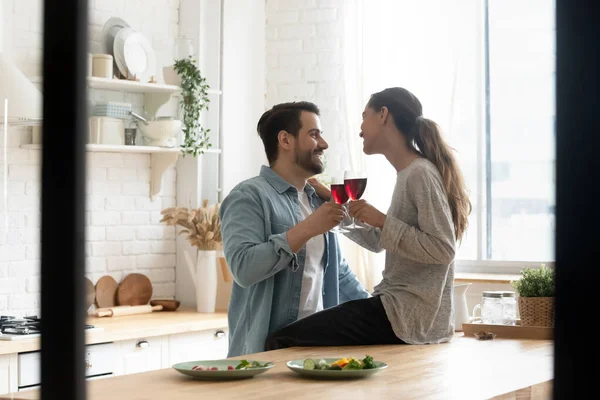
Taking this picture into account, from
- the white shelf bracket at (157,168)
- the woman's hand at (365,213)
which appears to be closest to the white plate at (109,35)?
the white shelf bracket at (157,168)

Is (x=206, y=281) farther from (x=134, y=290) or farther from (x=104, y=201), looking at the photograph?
(x=104, y=201)

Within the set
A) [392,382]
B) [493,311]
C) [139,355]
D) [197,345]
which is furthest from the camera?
[197,345]

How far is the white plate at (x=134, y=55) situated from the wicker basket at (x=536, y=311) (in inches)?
102

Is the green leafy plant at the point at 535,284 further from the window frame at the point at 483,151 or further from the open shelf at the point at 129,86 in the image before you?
the open shelf at the point at 129,86

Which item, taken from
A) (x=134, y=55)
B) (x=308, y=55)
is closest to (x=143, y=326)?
(x=134, y=55)

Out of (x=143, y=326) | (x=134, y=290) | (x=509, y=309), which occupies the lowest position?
(x=143, y=326)

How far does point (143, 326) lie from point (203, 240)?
0.79 meters

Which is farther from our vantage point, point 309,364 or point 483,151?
point 483,151

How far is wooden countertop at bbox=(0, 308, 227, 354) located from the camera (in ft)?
12.1

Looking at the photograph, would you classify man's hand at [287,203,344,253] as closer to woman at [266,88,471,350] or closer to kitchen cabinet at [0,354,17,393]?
woman at [266,88,471,350]

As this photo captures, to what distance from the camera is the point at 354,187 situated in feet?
9.03

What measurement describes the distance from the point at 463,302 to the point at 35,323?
6.26 ft

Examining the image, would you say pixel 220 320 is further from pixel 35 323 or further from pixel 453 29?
pixel 453 29

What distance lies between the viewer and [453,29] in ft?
16.4
